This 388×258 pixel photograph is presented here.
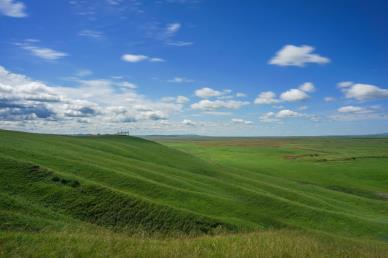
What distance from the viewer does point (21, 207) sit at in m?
18.5

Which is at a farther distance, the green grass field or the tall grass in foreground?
the green grass field

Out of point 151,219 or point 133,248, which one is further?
point 151,219

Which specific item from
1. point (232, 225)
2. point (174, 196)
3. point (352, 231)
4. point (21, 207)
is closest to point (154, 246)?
point (21, 207)

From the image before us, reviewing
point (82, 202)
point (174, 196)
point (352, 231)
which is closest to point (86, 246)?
point (82, 202)

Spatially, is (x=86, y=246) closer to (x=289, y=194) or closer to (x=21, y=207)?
(x=21, y=207)

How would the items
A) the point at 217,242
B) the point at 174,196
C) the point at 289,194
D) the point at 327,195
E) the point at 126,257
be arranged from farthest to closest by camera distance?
the point at 327,195
the point at 289,194
the point at 174,196
the point at 217,242
the point at 126,257

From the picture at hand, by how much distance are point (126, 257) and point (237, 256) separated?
10.1 ft

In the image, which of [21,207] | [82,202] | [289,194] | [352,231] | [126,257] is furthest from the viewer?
[289,194]

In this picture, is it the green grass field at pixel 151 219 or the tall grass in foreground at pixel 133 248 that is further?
the green grass field at pixel 151 219

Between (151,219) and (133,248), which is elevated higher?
(133,248)

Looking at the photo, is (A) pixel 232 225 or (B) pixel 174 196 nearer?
(A) pixel 232 225

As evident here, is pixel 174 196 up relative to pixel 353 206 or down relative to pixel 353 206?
up

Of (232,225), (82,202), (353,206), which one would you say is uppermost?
Answer: (82,202)

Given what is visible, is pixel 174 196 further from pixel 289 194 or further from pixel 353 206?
pixel 353 206
